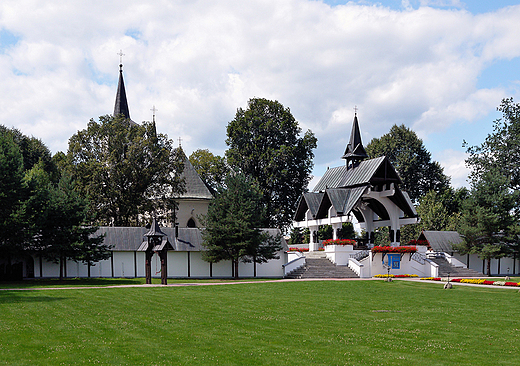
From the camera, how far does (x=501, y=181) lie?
150 ft

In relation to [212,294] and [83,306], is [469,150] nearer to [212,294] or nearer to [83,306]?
[212,294]

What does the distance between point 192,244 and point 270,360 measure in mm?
30337

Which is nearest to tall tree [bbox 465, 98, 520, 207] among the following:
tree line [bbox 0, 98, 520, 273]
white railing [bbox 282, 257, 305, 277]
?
tree line [bbox 0, 98, 520, 273]

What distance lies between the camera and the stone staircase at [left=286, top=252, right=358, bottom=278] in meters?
39.6

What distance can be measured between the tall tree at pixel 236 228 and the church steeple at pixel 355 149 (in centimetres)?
1518

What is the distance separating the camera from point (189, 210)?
54.5m

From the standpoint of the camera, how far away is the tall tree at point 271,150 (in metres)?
57.5

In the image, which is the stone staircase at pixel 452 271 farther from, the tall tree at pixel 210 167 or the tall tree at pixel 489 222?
the tall tree at pixel 210 167

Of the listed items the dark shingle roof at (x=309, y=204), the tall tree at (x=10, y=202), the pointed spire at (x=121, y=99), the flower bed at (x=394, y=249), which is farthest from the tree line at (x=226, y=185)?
the pointed spire at (x=121, y=99)

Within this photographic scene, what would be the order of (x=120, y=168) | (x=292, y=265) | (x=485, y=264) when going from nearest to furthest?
(x=292, y=265) < (x=120, y=168) < (x=485, y=264)

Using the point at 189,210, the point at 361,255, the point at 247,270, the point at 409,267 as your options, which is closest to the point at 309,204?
the point at 361,255

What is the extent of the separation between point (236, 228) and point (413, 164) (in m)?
41.3

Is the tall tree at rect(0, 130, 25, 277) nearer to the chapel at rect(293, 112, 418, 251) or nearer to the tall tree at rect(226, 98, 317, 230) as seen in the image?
the chapel at rect(293, 112, 418, 251)

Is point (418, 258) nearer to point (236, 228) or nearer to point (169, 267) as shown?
point (236, 228)
